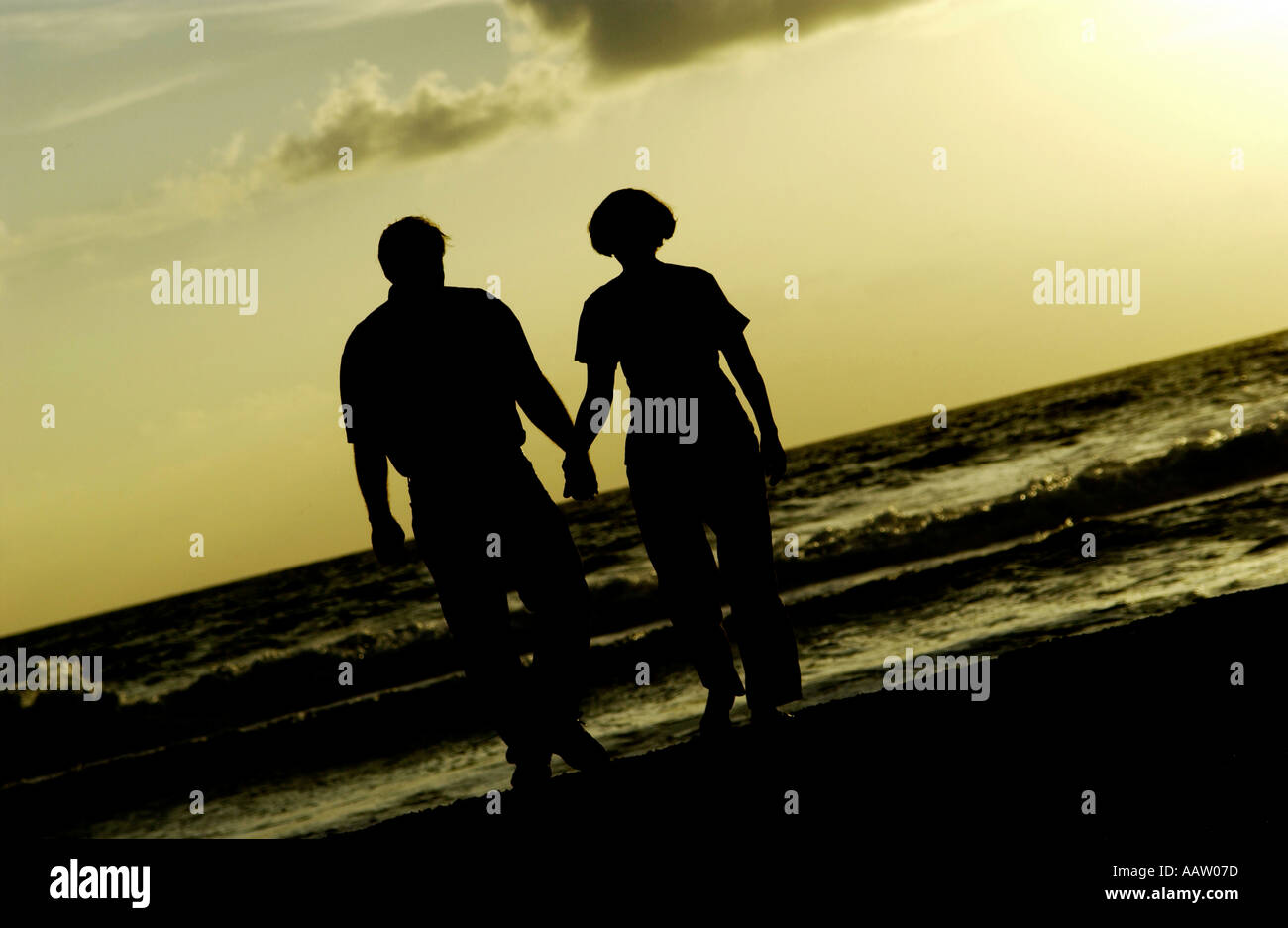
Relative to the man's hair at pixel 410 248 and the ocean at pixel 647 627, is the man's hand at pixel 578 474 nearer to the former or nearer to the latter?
the man's hair at pixel 410 248

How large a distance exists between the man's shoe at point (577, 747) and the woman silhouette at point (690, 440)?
497 mm

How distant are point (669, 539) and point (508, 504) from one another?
688 mm

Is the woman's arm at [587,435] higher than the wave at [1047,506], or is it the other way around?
the woman's arm at [587,435]

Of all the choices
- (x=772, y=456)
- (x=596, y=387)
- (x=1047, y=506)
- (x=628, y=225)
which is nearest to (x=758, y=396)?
(x=772, y=456)

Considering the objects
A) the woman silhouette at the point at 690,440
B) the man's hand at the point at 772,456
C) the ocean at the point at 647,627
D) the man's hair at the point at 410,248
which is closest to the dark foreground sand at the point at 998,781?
the woman silhouette at the point at 690,440

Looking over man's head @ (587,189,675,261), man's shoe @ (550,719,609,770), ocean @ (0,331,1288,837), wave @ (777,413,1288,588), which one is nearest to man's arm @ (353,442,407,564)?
man's shoe @ (550,719,609,770)

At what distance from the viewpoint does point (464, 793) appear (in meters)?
6.43

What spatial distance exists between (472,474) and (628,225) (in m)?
1.11

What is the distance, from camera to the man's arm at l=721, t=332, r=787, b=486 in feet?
13.9

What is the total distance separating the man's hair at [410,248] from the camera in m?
3.86

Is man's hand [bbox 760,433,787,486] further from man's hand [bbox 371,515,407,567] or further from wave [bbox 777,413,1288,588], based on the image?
wave [bbox 777,413,1288,588]

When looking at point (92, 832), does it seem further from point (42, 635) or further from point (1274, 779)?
point (42, 635)
